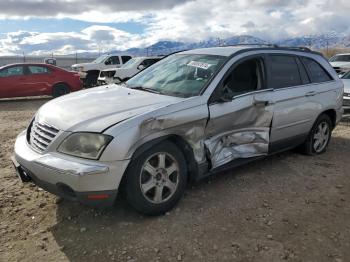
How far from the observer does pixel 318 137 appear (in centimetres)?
627

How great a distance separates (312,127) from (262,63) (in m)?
1.48

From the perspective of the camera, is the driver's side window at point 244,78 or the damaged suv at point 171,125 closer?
the damaged suv at point 171,125

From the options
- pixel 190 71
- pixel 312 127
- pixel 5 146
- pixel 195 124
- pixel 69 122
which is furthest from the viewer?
pixel 5 146

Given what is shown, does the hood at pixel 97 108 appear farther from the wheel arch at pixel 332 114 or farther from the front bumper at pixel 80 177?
the wheel arch at pixel 332 114

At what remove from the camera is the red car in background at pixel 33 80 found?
47.9ft

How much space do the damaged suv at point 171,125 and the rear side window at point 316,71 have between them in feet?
0.08

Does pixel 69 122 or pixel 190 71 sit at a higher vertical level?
pixel 190 71

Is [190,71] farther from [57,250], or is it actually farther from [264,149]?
[57,250]

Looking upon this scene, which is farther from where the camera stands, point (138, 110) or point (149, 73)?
point (149, 73)

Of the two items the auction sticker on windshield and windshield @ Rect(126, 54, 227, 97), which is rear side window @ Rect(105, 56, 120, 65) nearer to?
Result: windshield @ Rect(126, 54, 227, 97)

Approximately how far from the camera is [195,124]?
13.7 feet

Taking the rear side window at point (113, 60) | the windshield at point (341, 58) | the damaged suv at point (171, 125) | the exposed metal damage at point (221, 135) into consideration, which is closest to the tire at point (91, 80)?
the rear side window at point (113, 60)

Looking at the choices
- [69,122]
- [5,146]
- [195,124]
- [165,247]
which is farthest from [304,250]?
[5,146]

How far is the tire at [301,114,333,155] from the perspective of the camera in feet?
20.1
